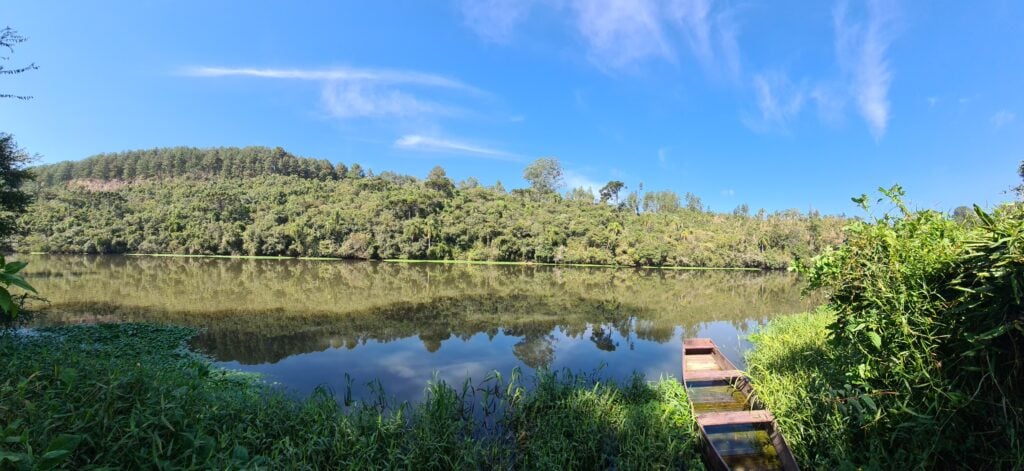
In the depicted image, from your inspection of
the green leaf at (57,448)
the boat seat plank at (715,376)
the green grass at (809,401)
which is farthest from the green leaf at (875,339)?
the green leaf at (57,448)

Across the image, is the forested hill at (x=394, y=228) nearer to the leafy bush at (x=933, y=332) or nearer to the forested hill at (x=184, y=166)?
the forested hill at (x=184, y=166)

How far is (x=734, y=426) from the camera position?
20.5 feet

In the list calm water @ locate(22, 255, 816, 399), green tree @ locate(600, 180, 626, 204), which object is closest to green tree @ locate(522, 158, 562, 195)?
green tree @ locate(600, 180, 626, 204)

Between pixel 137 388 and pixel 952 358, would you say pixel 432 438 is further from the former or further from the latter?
pixel 952 358

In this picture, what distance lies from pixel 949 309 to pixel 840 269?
3.69ft

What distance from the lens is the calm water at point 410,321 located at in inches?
438

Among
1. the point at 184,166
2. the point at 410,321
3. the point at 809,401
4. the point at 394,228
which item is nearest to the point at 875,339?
the point at 809,401

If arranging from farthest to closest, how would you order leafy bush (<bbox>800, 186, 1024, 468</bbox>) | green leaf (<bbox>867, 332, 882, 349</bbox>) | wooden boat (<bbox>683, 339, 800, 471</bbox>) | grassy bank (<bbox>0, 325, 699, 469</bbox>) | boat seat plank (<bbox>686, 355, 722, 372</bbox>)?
1. boat seat plank (<bbox>686, 355, 722, 372</bbox>)
2. wooden boat (<bbox>683, 339, 800, 471</bbox>)
3. grassy bank (<bbox>0, 325, 699, 469</bbox>)
4. green leaf (<bbox>867, 332, 882, 349</bbox>)
5. leafy bush (<bbox>800, 186, 1024, 468</bbox>)

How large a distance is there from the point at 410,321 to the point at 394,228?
43.3 metres

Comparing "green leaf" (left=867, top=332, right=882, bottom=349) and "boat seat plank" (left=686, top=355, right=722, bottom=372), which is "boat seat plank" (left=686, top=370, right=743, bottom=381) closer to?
"boat seat plank" (left=686, top=355, right=722, bottom=372)

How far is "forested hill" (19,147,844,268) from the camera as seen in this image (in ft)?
186

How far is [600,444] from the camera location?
589 centimetres

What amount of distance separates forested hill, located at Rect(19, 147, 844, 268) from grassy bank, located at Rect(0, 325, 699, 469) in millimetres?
50115

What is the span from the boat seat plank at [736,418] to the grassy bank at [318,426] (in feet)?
1.19
